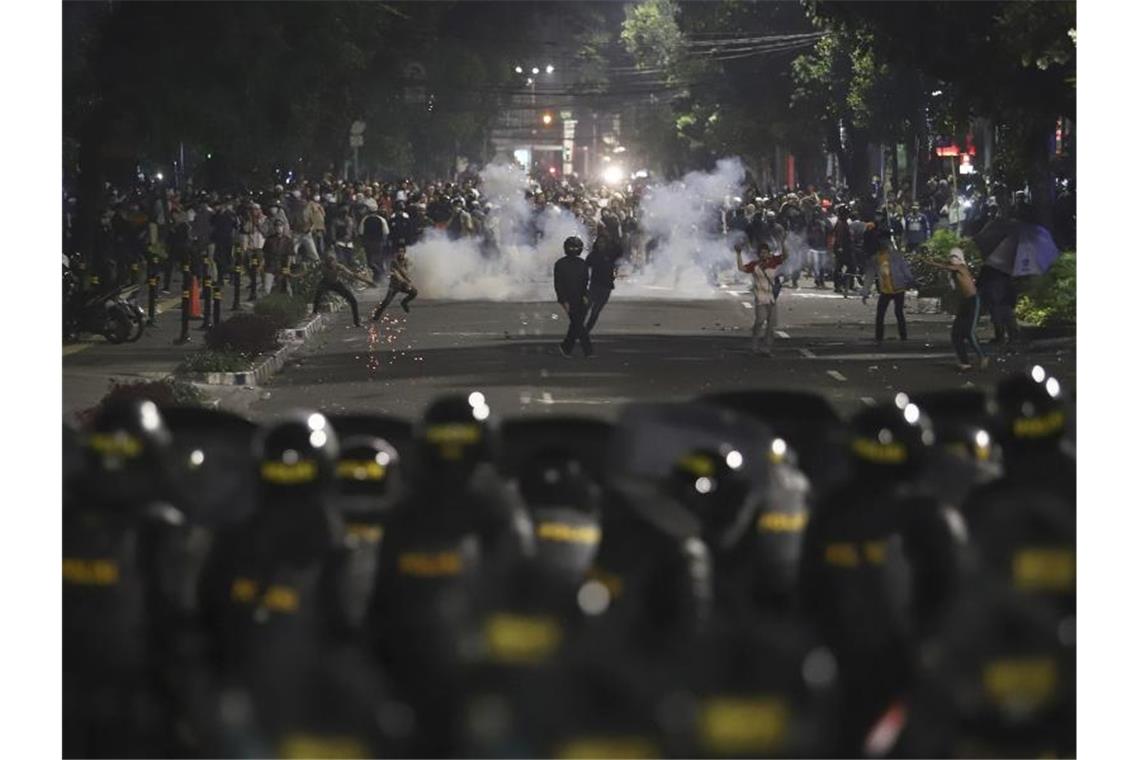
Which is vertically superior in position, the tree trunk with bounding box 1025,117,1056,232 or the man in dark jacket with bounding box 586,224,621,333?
the tree trunk with bounding box 1025,117,1056,232

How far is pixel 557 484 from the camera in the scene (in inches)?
283

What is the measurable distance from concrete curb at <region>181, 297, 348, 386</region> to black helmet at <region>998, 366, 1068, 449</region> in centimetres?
1668

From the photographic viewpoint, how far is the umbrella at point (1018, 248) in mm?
26859

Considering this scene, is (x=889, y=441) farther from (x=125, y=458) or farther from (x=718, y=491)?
(x=125, y=458)

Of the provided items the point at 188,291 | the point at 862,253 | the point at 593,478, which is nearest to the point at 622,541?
the point at 593,478

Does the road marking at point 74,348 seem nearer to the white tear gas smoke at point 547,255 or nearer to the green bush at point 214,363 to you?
the green bush at point 214,363

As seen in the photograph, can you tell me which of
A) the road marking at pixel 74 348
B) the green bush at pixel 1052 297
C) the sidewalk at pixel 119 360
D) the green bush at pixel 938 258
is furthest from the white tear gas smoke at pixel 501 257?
the road marking at pixel 74 348

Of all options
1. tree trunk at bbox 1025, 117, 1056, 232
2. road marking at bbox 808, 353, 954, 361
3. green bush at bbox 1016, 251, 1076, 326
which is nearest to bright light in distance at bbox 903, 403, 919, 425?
green bush at bbox 1016, 251, 1076, 326

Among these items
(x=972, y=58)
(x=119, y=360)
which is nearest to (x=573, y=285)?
(x=119, y=360)

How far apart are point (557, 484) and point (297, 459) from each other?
2.65 ft

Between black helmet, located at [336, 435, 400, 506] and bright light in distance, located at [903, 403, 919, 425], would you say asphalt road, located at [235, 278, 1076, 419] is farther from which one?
black helmet, located at [336, 435, 400, 506]

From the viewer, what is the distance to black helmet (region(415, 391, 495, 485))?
7098 millimetres

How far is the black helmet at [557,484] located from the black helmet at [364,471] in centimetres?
43
